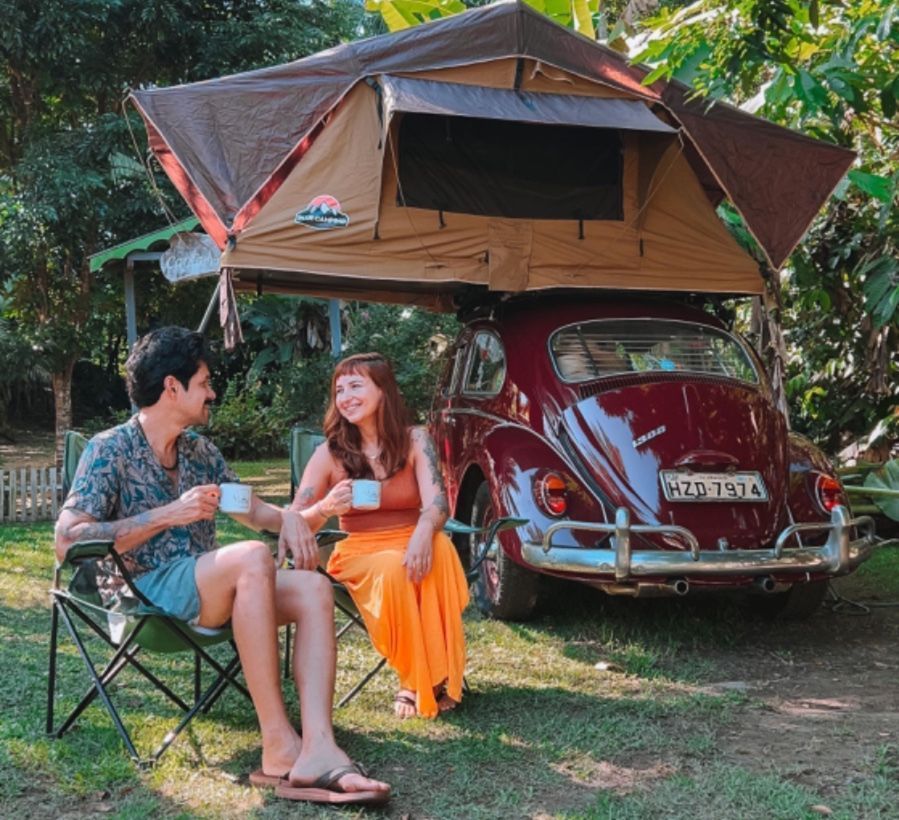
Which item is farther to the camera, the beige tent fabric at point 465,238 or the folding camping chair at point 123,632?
the beige tent fabric at point 465,238

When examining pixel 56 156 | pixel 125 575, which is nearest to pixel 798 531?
pixel 125 575

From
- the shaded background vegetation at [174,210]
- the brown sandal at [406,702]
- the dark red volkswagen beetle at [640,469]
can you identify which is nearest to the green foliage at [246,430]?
the shaded background vegetation at [174,210]

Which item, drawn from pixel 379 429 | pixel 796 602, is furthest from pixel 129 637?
pixel 796 602

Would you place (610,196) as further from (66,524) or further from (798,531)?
(66,524)

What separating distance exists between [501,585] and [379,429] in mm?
1540

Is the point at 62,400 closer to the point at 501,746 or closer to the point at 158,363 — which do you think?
the point at 158,363

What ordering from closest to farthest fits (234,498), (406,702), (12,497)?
(234,498) → (406,702) → (12,497)

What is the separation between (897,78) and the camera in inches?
171

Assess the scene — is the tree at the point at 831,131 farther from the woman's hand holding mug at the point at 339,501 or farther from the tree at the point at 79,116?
the tree at the point at 79,116

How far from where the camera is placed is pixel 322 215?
6066 mm

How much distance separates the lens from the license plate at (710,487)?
477 cm

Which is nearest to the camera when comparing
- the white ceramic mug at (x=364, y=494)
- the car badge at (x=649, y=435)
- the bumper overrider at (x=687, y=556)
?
the white ceramic mug at (x=364, y=494)

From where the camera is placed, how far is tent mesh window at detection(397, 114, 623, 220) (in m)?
6.45

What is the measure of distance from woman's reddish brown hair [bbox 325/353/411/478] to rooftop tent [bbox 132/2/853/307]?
2.06m
